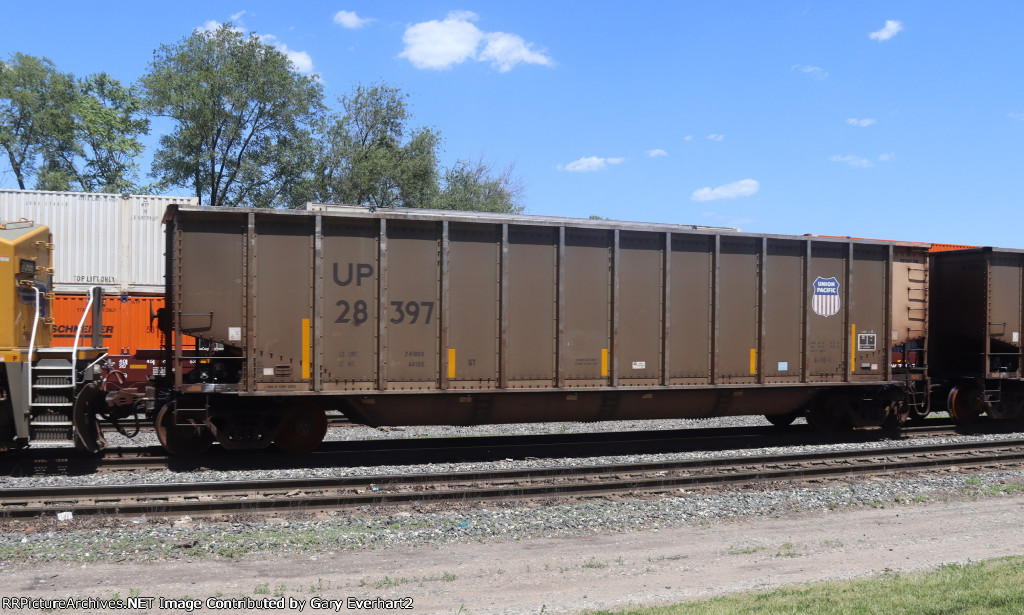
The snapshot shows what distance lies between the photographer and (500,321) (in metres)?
11.4

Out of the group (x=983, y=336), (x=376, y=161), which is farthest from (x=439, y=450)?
(x=376, y=161)

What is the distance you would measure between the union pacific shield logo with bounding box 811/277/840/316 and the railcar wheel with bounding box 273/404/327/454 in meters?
9.16

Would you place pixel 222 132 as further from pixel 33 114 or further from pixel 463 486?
pixel 463 486

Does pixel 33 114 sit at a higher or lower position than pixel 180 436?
higher

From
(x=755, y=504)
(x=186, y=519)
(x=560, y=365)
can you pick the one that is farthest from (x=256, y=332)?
(x=755, y=504)

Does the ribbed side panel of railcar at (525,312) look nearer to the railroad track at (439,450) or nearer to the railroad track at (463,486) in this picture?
the railroad track at (439,450)

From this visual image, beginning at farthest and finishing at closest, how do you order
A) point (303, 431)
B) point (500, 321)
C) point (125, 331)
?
point (125, 331), point (500, 321), point (303, 431)

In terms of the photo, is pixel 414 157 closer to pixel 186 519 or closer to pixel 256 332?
pixel 256 332

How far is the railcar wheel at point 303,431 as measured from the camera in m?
11.0

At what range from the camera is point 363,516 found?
825 cm

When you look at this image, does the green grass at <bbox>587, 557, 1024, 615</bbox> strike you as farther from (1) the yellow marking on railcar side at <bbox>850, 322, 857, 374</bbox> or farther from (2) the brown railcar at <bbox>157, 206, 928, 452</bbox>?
(1) the yellow marking on railcar side at <bbox>850, 322, 857, 374</bbox>

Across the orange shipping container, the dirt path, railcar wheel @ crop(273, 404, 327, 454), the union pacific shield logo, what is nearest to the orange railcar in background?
the orange shipping container

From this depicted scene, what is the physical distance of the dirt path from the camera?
5.78m

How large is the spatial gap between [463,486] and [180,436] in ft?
15.0
